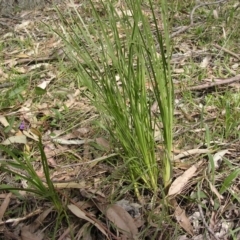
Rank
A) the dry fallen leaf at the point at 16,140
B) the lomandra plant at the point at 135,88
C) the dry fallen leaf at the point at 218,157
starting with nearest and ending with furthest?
the lomandra plant at the point at 135,88
the dry fallen leaf at the point at 218,157
the dry fallen leaf at the point at 16,140

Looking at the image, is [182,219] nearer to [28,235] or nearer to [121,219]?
[121,219]

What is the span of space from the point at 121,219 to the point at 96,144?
35 centimetres

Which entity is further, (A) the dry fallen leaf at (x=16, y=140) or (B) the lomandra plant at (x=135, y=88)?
(A) the dry fallen leaf at (x=16, y=140)

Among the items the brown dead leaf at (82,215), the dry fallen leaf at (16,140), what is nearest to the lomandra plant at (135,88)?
the brown dead leaf at (82,215)

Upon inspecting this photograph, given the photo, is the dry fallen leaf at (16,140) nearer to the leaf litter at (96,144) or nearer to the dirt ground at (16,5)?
the leaf litter at (96,144)

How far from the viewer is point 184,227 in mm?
1127

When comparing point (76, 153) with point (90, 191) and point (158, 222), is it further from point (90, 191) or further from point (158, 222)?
point (158, 222)

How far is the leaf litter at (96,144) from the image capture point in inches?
45.8

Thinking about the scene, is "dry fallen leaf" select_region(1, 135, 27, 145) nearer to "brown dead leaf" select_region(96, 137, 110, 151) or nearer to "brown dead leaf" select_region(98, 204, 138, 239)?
"brown dead leaf" select_region(96, 137, 110, 151)

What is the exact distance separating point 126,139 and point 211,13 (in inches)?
55.5

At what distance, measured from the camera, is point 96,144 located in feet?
4.71

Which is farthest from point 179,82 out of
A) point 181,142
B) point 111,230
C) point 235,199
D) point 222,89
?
point 111,230

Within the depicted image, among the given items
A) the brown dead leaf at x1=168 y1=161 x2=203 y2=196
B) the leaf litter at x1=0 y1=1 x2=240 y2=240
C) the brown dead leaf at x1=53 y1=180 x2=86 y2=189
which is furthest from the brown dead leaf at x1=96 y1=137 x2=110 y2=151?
the brown dead leaf at x1=168 y1=161 x2=203 y2=196

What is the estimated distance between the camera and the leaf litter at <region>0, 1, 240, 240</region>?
1.16 metres
